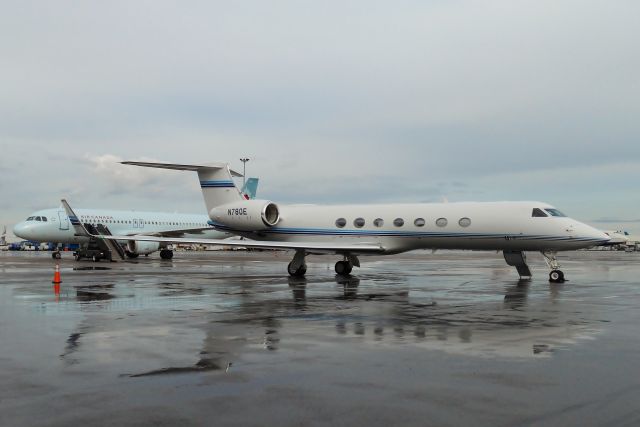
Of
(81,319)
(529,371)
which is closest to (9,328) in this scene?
(81,319)

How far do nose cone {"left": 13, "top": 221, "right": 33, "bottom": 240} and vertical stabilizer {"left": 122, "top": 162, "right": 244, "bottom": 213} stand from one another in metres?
18.5

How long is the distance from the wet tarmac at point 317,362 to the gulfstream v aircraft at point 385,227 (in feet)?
23.6

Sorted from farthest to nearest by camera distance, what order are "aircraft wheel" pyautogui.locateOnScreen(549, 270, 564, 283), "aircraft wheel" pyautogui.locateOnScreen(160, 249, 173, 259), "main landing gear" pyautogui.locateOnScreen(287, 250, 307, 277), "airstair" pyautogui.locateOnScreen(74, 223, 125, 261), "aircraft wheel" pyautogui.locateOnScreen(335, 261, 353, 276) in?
"aircraft wheel" pyautogui.locateOnScreen(160, 249, 173, 259), "airstair" pyautogui.locateOnScreen(74, 223, 125, 261), "aircraft wheel" pyautogui.locateOnScreen(335, 261, 353, 276), "main landing gear" pyautogui.locateOnScreen(287, 250, 307, 277), "aircraft wheel" pyautogui.locateOnScreen(549, 270, 564, 283)

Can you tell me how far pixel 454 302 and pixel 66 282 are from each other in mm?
11928

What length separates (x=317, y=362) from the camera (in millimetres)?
6797

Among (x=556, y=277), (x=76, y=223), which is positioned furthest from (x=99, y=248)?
(x=556, y=277)

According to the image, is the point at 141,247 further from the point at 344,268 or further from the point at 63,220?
the point at 344,268

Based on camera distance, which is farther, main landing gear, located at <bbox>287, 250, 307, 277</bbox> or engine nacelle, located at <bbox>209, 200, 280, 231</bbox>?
engine nacelle, located at <bbox>209, 200, 280, 231</bbox>

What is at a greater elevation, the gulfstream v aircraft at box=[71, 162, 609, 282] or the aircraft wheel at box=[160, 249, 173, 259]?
the gulfstream v aircraft at box=[71, 162, 609, 282]

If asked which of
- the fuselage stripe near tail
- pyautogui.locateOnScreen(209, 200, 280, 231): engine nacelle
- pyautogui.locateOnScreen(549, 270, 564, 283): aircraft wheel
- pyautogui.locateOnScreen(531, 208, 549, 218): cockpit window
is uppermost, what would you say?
the fuselage stripe near tail

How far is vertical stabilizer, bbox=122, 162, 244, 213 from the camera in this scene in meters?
24.8

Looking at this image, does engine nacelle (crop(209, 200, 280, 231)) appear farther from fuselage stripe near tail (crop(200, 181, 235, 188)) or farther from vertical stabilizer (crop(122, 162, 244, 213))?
fuselage stripe near tail (crop(200, 181, 235, 188))

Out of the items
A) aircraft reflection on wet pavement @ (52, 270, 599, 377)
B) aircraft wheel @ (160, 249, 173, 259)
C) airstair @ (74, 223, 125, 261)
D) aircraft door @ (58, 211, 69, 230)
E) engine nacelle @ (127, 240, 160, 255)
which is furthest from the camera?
aircraft wheel @ (160, 249, 173, 259)

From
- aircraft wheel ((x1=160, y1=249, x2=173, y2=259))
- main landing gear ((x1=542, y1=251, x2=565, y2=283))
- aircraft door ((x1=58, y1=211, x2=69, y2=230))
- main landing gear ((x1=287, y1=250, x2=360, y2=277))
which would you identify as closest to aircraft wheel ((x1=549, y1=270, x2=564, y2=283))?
main landing gear ((x1=542, y1=251, x2=565, y2=283))
